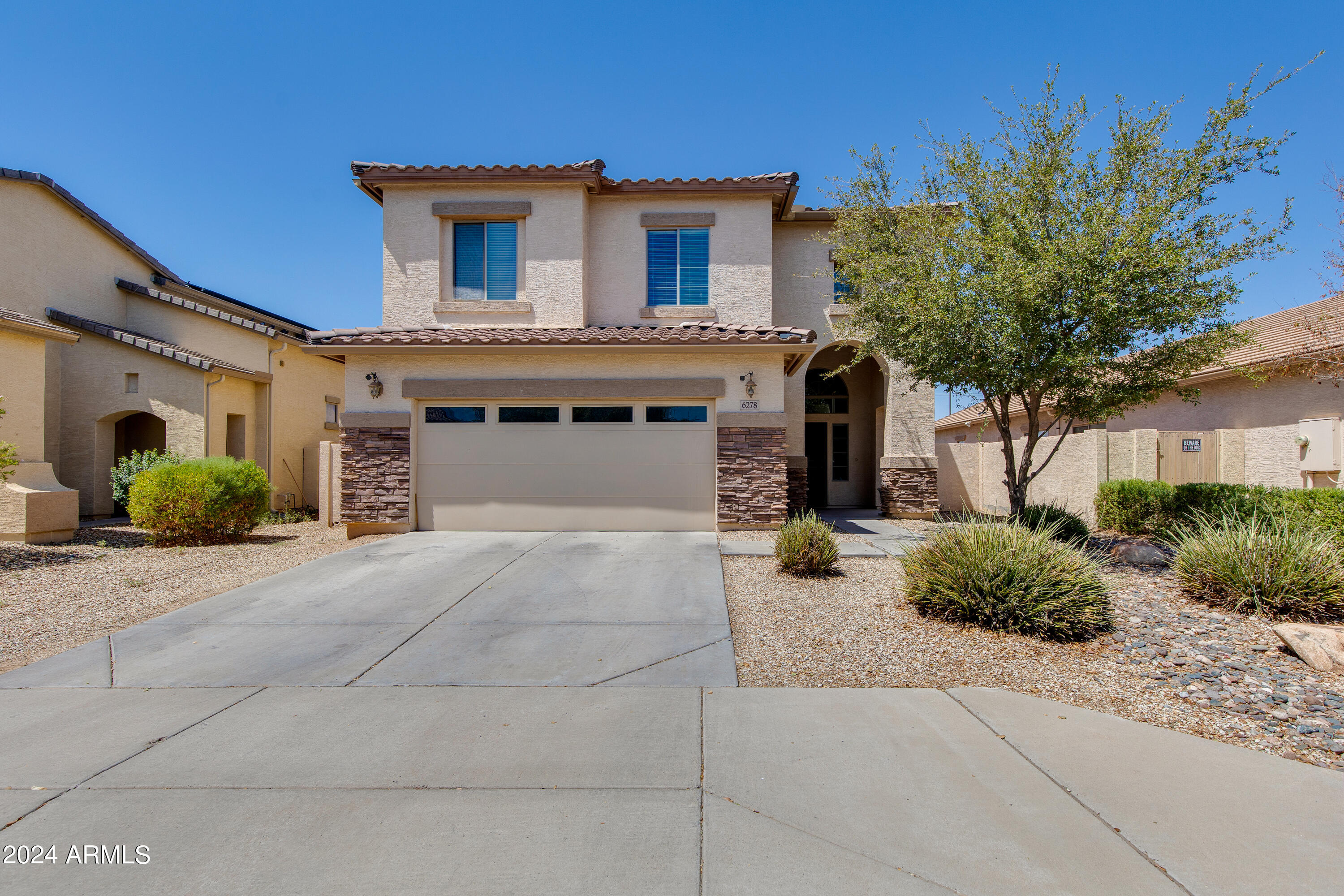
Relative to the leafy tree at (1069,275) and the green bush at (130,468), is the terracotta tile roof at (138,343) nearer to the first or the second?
the green bush at (130,468)

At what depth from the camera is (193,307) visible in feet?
56.1

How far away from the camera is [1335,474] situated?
12.6m

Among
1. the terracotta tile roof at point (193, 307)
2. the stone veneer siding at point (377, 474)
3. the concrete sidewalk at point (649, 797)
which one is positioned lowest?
the concrete sidewalk at point (649, 797)

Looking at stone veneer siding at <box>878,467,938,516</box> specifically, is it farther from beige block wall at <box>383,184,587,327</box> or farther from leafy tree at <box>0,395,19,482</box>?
leafy tree at <box>0,395,19,482</box>

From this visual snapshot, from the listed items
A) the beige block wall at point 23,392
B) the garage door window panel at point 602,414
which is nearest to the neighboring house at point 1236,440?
the garage door window panel at point 602,414

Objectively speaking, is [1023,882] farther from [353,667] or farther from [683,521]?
[683,521]

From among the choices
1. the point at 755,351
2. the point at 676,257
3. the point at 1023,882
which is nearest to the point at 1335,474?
the point at 755,351

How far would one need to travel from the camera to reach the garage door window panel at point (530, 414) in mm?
12312

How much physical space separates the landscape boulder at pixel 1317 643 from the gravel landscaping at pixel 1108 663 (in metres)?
0.09

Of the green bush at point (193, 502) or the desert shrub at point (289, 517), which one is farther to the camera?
the desert shrub at point (289, 517)

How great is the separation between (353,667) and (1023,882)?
5005 millimetres

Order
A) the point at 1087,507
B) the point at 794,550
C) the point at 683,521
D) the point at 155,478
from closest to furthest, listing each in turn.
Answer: the point at 794,550
the point at 155,478
the point at 683,521
the point at 1087,507

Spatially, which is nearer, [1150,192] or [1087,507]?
[1150,192]

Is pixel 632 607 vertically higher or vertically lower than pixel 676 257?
lower
